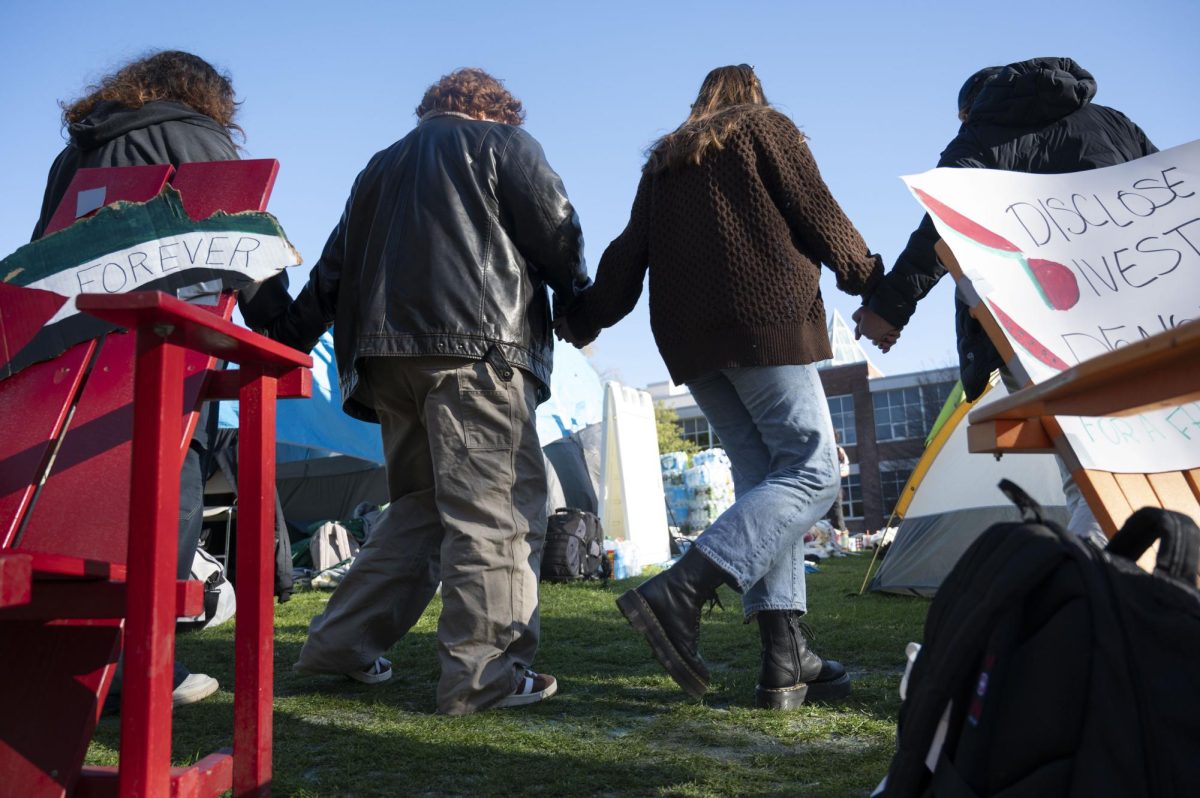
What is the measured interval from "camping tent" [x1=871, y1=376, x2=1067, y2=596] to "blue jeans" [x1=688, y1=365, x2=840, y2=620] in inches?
126

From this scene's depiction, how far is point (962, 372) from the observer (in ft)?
9.60

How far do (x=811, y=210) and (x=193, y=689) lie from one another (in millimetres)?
2293

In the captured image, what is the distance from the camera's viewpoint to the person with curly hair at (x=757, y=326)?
261cm

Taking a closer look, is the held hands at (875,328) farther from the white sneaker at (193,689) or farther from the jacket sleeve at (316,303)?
the white sneaker at (193,689)

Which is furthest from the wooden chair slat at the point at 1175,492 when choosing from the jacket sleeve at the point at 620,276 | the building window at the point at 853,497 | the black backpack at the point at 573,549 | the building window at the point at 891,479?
the building window at the point at 853,497

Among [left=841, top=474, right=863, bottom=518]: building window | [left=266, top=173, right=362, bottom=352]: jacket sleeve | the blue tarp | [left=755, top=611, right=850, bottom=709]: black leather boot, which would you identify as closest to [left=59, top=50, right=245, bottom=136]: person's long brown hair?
[left=266, top=173, right=362, bottom=352]: jacket sleeve

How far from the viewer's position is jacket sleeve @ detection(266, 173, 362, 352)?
10.1 ft

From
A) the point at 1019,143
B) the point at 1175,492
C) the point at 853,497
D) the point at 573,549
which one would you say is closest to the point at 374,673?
A: the point at 1175,492

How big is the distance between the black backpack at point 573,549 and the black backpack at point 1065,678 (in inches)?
239

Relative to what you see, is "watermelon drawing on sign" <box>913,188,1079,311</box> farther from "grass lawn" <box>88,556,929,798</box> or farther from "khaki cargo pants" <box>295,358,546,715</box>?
"khaki cargo pants" <box>295,358,546,715</box>

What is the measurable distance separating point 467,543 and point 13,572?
60.1 inches


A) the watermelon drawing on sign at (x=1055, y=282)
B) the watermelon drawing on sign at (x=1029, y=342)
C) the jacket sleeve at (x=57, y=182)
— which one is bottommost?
the watermelon drawing on sign at (x=1029, y=342)

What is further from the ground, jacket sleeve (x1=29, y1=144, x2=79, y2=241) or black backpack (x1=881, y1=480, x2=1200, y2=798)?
jacket sleeve (x1=29, y1=144, x2=79, y2=241)

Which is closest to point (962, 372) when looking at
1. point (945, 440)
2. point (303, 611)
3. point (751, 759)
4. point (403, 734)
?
point (751, 759)
